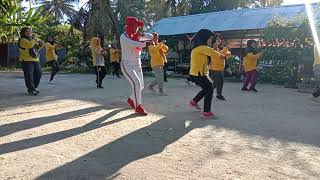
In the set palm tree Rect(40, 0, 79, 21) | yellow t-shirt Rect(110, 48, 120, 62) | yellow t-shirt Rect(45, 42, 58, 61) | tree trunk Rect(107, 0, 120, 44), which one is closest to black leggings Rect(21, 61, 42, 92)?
yellow t-shirt Rect(45, 42, 58, 61)

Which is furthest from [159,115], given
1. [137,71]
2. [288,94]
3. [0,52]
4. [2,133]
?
[0,52]

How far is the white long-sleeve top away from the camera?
331 inches

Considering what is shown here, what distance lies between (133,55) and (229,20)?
14.9 metres

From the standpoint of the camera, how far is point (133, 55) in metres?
8.62

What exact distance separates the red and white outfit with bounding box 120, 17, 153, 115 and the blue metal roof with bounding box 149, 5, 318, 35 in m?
11.8

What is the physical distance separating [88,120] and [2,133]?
161cm

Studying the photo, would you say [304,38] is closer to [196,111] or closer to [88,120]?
[196,111]

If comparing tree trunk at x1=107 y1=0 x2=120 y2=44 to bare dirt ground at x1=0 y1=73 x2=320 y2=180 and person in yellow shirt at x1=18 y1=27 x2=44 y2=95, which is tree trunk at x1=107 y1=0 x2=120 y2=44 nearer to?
person in yellow shirt at x1=18 y1=27 x2=44 y2=95

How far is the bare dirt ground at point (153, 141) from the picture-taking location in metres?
4.82

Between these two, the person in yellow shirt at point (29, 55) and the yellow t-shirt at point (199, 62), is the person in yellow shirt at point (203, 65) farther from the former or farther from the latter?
the person in yellow shirt at point (29, 55)

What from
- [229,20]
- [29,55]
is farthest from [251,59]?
[229,20]

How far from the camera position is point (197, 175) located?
15.4 ft

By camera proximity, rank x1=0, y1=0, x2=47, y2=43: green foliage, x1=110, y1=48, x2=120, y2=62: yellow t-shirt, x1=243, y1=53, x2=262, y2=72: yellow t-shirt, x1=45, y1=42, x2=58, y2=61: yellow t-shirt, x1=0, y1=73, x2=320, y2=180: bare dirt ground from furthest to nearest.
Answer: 1. x1=110, y1=48, x2=120, y2=62: yellow t-shirt
2. x1=45, y1=42, x2=58, y2=61: yellow t-shirt
3. x1=243, y1=53, x2=262, y2=72: yellow t-shirt
4. x1=0, y1=0, x2=47, y2=43: green foliage
5. x1=0, y1=73, x2=320, y2=180: bare dirt ground

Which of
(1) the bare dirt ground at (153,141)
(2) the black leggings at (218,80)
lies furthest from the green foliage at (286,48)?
(1) the bare dirt ground at (153,141)
